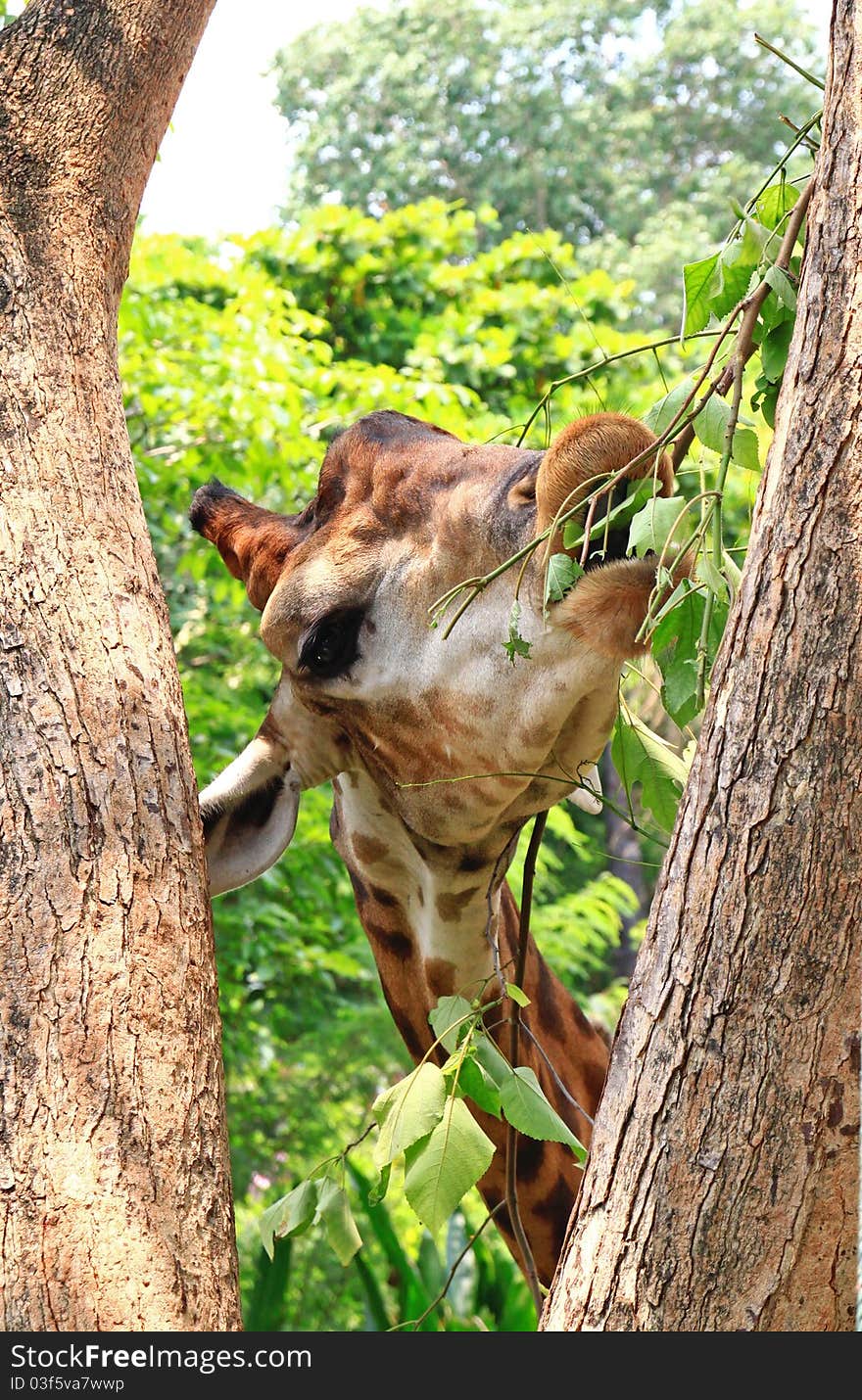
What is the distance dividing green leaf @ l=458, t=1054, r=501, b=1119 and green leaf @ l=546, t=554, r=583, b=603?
56 cm

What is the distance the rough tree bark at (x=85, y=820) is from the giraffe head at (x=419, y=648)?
0.42m

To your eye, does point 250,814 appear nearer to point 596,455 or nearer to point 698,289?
point 596,455

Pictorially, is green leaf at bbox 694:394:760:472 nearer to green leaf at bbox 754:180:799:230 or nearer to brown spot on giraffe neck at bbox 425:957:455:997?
green leaf at bbox 754:180:799:230

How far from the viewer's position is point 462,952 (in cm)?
241

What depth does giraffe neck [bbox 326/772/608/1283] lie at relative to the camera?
→ 237 centimetres

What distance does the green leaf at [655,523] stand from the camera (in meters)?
1.56

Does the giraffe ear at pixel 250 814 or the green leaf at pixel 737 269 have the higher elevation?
the green leaf at pixel 737 269

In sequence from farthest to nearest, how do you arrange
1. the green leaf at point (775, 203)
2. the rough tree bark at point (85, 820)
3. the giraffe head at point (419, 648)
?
the giraffe head at point (419, 648) → the green leaf at point (775, 203) → the rough tree bark at point (85, 820)

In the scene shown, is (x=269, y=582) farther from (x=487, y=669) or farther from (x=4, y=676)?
(x=4, y=676)

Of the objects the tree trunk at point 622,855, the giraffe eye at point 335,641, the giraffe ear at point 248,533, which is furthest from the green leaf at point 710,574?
the tree trunk at point 622,855

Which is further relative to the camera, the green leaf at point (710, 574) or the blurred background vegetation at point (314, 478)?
the blurred background vegetation at point (314, 478)

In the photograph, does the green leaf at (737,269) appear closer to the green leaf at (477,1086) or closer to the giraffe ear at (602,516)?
the giraffe ear at (602,516)

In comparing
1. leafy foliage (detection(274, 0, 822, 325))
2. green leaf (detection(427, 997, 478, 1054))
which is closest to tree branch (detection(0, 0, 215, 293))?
green leaf (detection(427, 997, 478, 1054))

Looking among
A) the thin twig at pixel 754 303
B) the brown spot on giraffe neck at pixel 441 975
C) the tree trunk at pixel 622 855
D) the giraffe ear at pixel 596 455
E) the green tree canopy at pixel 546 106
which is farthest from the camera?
the green tree canopy at pixel 546 106
